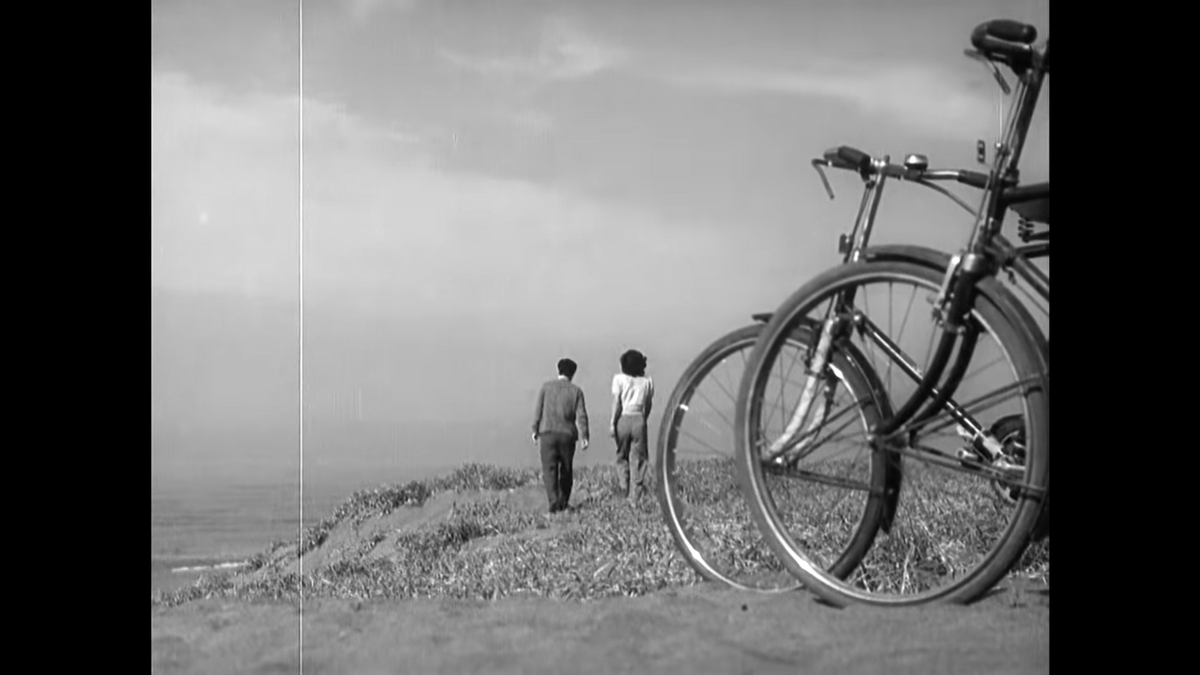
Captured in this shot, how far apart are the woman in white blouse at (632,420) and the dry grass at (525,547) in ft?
0.19

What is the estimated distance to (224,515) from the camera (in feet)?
17.1

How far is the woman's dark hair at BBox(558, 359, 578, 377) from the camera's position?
500cm

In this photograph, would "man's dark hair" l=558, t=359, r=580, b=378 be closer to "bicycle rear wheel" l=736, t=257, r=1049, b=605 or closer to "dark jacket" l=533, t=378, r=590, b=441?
"dark jacket" l=533, t=378, r=590, b=441

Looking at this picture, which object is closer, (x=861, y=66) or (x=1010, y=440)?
(x=1010, y=440)

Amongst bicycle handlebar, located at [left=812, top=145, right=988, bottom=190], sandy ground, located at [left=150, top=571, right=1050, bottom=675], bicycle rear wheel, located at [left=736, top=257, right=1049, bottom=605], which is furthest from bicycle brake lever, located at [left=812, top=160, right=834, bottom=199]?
sandy ground, located at [left=150, top=571, right=1050, bottom=675]

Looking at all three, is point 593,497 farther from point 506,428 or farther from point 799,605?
point 799,605

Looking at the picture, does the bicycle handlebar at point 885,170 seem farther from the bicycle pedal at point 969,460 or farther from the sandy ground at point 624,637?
the sandy ground at point 624,637

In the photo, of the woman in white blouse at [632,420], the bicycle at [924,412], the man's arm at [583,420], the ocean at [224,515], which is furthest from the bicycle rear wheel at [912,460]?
the ocean at [224,515]

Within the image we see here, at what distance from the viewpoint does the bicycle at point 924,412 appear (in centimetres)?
422

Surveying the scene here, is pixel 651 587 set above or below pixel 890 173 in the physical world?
below

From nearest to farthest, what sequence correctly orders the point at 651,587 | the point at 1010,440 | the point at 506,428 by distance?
the point at 1010,440 → the point at 651,587 → the point at 506,428
